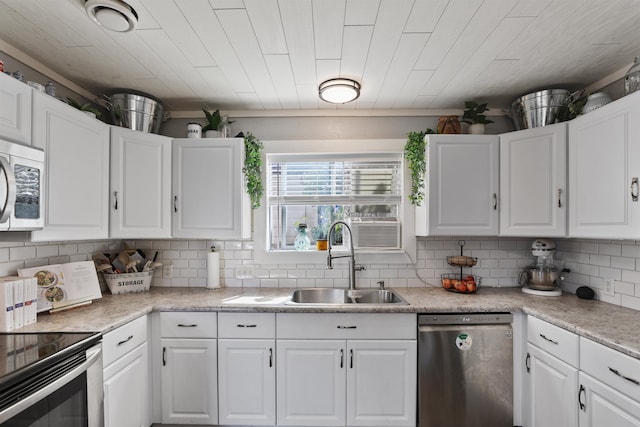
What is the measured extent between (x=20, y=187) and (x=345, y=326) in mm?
1886

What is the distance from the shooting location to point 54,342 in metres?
1.41

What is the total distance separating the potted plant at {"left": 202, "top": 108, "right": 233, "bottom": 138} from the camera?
257cm

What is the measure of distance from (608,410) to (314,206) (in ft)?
7.19

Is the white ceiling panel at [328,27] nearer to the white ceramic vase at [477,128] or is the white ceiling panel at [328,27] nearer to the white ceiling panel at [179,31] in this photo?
the white ceiling panel at [179,31]

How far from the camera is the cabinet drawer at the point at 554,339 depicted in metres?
1.66

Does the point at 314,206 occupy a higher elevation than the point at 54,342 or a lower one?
higher

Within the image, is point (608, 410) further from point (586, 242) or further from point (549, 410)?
point (586, 242)

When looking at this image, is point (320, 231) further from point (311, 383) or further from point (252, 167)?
point (311, 383)

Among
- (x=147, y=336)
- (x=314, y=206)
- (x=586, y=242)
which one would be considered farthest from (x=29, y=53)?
(x=586, y=242)

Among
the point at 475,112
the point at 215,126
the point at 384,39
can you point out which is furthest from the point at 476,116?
the point at 215,126

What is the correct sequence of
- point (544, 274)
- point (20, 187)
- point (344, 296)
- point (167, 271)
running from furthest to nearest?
1. point (167, 271)
2. point (344, 296)
3. point (544, 274)
4. point (20, 187)

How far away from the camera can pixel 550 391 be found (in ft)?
5.98

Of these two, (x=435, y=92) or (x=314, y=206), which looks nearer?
(x=435, y=92)

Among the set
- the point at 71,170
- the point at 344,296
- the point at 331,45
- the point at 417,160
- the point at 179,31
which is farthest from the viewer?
the point at 344,296
